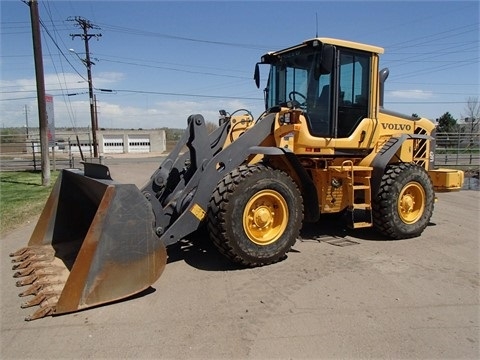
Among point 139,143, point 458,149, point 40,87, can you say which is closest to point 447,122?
point 458,149

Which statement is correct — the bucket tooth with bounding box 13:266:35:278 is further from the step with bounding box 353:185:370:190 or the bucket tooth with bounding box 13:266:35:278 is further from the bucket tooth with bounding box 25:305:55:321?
the step with bounding box 353:185:370:190

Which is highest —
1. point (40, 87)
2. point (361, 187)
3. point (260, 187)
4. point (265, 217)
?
point (40, 87)

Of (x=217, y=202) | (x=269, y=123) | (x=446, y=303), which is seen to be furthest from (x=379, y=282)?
(x=269, y=123)

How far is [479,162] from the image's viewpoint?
1950 centimetres

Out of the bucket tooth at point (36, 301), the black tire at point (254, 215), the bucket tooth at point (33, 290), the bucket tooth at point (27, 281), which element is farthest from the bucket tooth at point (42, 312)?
the black tire at point (254, 215)

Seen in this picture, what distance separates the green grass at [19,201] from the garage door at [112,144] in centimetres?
4741

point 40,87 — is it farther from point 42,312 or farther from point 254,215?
point 42,312

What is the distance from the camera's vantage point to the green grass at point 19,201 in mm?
8031

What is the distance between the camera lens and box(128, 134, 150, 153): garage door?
208 ft

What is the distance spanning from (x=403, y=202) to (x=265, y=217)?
9.18ft

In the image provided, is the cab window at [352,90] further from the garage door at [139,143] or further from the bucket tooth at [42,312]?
the garage door at [139,143]

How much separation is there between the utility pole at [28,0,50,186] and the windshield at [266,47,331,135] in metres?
11.1

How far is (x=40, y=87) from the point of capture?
14.7 m

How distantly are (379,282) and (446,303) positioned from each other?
0.73 metres
